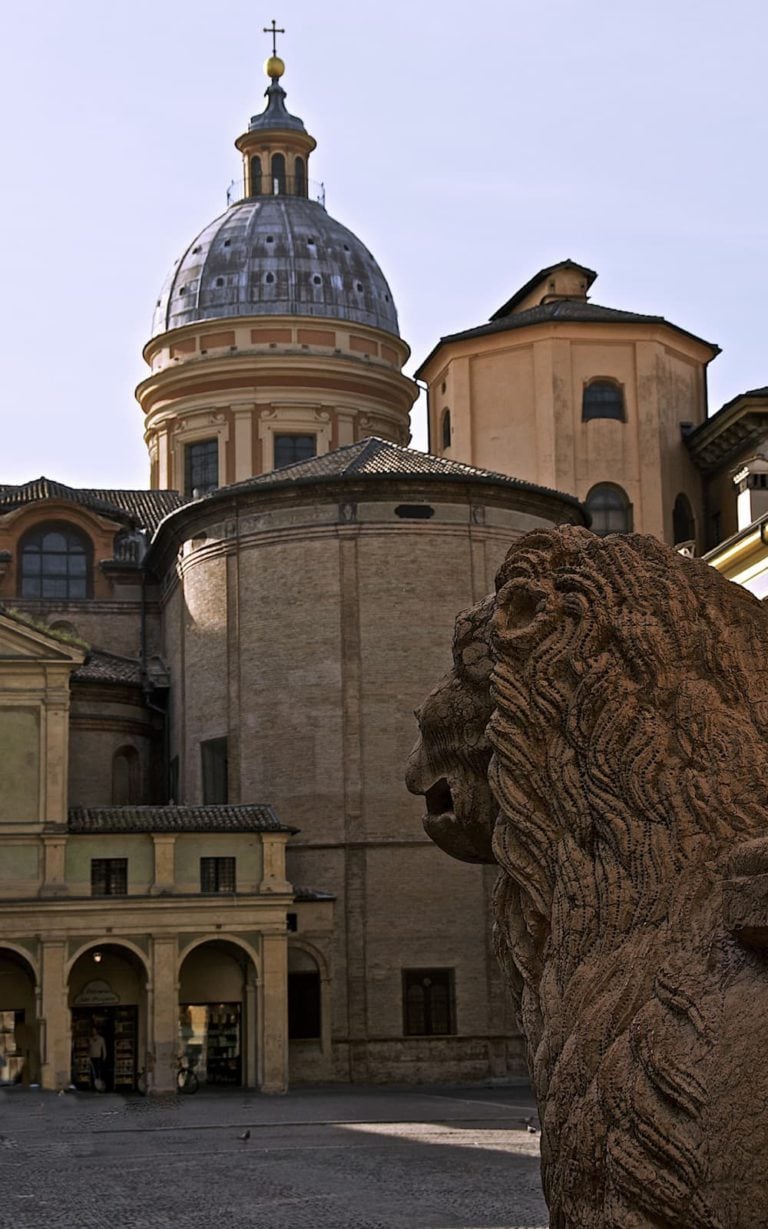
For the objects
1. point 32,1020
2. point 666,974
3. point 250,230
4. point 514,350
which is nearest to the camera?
point 666,974

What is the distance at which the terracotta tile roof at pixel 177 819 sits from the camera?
35.0m

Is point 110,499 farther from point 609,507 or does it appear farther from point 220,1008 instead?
point 220,1008

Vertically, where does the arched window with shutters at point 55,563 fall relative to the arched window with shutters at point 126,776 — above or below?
above

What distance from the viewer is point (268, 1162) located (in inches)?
843

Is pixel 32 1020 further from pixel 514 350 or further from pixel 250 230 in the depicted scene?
pixel 250 230

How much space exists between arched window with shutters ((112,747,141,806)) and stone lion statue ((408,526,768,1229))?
3812 cm

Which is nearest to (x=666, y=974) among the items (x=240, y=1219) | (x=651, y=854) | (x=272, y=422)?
(x=651, y=854)

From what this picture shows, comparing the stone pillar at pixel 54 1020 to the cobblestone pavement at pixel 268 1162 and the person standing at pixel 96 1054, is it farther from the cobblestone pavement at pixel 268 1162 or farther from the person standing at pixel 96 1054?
the person standing at pixel 96 1054

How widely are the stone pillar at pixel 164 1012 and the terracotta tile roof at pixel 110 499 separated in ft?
46.6

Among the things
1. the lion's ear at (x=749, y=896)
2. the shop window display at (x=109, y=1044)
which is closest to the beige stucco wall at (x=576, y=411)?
the shop window display at (x=109, y=1044)

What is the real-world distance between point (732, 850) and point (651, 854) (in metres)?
0.19

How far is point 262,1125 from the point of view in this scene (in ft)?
87.0

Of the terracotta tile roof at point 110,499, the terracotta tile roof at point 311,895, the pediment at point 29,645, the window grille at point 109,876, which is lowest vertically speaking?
the terracotta tile roof at point 311,895

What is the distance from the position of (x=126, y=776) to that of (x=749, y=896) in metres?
39.5
